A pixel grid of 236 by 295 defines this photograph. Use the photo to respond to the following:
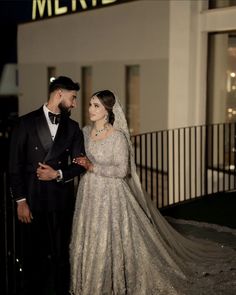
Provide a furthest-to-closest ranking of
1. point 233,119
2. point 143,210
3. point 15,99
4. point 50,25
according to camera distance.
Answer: point 15,99
point 50,25
point 233,119
point 143,210

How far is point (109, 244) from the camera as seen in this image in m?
4.59

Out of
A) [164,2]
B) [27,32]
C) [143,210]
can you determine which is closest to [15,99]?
[27,32]

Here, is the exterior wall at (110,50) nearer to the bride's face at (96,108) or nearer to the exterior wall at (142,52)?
the exterior wall at (142,52)

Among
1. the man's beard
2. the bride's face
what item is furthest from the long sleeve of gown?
the man's beard

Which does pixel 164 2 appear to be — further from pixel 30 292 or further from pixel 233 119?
pixel 30 292

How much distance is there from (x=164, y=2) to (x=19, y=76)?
9188mm

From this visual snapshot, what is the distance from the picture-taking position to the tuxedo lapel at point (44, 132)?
166 inches

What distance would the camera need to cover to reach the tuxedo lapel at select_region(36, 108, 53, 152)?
4221 millimetres

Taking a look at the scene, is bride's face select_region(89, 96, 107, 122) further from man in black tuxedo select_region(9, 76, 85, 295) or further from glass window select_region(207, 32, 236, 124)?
glass window select_region(207, 32, 236, 124)

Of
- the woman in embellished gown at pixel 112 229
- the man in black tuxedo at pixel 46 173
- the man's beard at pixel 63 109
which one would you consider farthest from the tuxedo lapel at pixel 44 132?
the woman in embellished gown at pixel 112 229

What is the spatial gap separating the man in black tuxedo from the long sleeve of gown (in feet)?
0.62

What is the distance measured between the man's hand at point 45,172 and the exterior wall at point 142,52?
5615 mm

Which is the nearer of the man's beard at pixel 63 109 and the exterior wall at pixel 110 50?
the man's beard at pixel 63 109

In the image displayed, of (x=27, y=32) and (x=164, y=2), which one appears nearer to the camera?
(x=164, y=2)
